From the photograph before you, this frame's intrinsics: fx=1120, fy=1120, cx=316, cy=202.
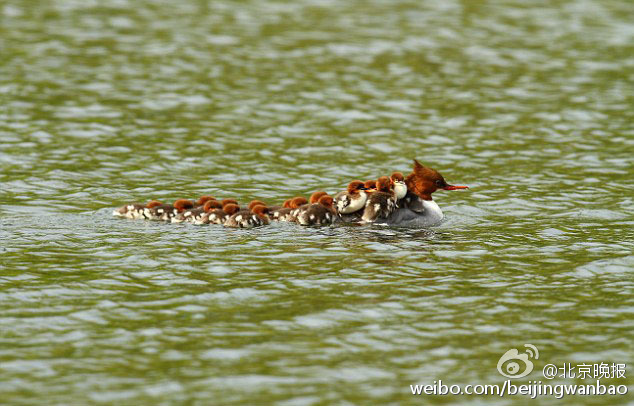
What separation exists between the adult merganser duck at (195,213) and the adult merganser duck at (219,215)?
59 millimetres

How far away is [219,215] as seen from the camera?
1419cm

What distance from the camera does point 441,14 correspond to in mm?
30062

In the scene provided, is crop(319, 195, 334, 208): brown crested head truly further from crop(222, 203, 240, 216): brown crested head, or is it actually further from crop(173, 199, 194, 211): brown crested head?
crop(173, 199, 194, 211): brown crested head

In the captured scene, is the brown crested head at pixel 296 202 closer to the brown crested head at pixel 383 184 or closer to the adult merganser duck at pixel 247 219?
the adult merganser duck at pixel 247 219

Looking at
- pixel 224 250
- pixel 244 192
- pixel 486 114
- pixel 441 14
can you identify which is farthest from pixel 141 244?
pixel 441 14

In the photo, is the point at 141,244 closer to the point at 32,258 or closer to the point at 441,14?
the point at 32,258

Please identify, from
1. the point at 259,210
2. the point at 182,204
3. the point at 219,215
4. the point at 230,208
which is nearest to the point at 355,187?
the point at 259,210

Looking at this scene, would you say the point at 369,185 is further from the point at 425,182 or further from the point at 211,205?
the point at 211,205

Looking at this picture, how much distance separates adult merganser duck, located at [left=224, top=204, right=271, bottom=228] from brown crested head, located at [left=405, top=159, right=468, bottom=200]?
6.96 feet

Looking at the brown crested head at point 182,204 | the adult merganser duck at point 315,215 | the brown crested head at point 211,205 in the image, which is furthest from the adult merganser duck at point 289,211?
the brown crested head at point 182,204

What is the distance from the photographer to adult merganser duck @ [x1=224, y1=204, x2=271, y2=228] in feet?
46.1

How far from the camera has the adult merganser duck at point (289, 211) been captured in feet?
47.3

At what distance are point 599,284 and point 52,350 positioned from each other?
5.72m

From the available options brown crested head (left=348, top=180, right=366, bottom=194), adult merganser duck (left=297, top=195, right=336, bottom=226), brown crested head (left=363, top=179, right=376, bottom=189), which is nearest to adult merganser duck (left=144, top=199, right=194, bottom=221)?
adult merganser duck (left=297, top=195, right=336, bottom=226)
